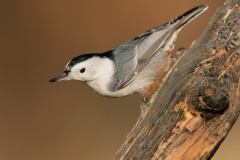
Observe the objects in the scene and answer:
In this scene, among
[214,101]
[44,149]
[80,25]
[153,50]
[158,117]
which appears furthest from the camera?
[80,25]

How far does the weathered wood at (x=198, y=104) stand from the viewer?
82.6 inches

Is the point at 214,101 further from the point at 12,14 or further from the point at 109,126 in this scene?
the point at 12,14

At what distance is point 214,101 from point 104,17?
3311mm

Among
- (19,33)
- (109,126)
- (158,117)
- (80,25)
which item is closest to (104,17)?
(80,25)

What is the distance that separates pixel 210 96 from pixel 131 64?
1.21 metres

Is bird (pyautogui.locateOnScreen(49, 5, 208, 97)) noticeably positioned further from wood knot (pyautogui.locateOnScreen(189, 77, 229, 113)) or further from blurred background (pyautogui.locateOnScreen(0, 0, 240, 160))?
blurred background (pyautogui.locateOnScreen(0, 0, 240, 160))

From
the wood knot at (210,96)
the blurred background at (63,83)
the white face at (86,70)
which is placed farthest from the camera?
the blurred background at (63,83)

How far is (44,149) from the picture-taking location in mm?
4434

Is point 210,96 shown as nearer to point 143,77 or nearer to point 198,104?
point 198,104

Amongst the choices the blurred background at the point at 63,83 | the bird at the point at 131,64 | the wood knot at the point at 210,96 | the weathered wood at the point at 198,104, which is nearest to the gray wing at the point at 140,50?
the bird at the point at 131,64

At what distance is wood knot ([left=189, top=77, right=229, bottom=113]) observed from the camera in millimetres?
2035

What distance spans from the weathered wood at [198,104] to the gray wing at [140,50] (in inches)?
27.6

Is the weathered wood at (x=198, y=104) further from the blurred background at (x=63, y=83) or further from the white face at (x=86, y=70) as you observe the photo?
the blurred background at (x=63, y=83)

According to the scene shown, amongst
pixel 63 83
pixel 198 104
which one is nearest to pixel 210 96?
pixel 198 104
